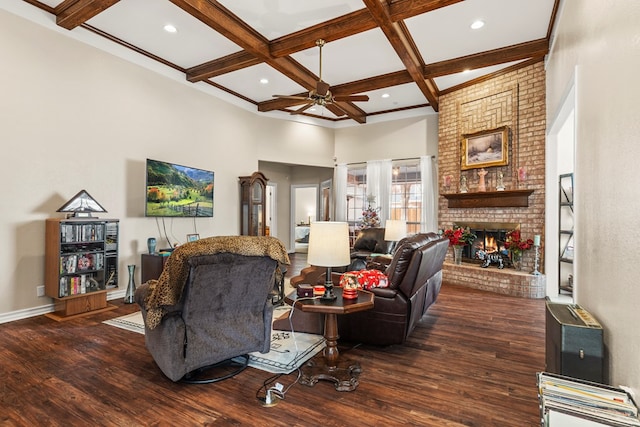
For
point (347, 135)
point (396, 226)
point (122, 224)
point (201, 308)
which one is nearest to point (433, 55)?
point (396, 226)

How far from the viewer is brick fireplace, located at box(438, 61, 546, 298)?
17.2ft

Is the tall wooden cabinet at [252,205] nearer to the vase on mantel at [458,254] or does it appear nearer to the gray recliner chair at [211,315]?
the vase on mantel at [458,254]

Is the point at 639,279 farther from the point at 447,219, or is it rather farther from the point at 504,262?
the point at 447,219

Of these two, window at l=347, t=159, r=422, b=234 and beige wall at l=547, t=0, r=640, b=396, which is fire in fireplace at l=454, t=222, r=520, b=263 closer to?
window at l=347, t=159, r=422, b=234

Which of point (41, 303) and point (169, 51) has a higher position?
point (169, 51)

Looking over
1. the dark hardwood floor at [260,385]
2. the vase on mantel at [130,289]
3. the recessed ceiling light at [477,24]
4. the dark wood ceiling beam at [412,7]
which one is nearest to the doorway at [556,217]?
the recessed ceiling light at [477,24]

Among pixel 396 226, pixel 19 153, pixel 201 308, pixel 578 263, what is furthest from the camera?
pixel 396 226

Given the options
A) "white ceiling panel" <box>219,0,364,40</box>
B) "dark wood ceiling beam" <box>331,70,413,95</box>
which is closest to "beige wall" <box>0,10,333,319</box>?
"white ceiling panel" <box>219,0,364,40</box>

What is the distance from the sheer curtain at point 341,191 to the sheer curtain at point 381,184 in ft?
2.26

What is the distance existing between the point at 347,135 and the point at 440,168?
2.75 meters

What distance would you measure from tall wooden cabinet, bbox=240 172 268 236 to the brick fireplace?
3785mm

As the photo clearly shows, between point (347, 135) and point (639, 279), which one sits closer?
point (639, 279)

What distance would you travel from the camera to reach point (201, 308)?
2357mm

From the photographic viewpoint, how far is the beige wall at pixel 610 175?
→ 161cm
